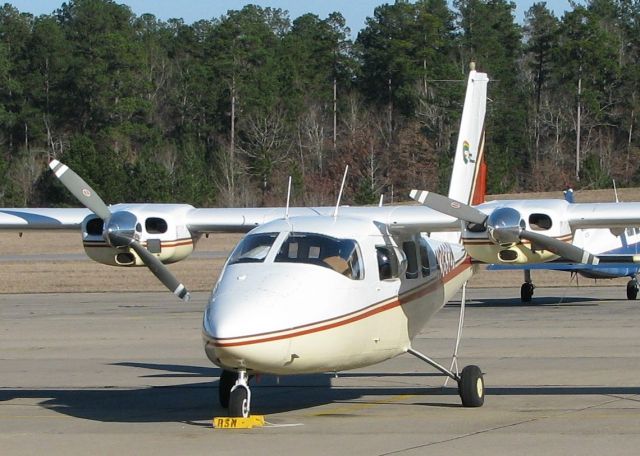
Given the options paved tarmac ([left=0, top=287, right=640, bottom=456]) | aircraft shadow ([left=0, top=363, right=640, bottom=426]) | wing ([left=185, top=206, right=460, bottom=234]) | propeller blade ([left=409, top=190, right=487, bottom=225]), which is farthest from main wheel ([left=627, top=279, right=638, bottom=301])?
propeller blade ([left=409, top=190, right=487, bottom=225])

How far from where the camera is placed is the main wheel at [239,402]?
12695mm

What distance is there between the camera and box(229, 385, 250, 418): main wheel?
1270cm

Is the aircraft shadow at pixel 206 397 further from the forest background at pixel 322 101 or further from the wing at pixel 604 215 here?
the forest background at pixel 322 101

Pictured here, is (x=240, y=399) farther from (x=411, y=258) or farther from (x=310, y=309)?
(x=411, y=258)

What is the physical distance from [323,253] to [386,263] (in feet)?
3.86

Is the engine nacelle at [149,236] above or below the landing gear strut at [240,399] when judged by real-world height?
above

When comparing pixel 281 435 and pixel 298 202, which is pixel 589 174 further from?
pixel 281 435

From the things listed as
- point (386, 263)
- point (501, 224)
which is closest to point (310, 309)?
point (386, 263)

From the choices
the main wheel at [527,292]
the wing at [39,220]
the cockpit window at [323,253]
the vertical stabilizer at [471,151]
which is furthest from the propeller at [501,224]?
the main wheel at [527,292]

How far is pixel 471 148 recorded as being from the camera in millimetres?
18938

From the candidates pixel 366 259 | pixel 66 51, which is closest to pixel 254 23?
pixel 66 51

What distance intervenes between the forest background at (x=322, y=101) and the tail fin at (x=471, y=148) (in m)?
57.7

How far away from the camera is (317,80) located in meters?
94.4

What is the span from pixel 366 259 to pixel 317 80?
81458mm
